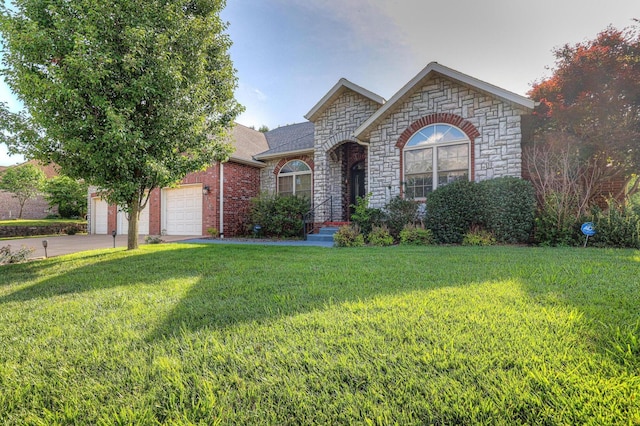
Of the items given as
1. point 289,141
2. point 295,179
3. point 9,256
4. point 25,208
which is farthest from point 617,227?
point 25,208

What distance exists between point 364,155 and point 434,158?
3.41 metres

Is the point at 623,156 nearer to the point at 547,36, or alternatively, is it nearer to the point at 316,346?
the point at 547,36

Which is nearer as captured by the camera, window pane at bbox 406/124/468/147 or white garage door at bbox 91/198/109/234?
window pane at bbox 406/124/468/147

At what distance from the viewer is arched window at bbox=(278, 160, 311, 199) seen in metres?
13.2

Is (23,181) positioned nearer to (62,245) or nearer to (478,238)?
(62,245)

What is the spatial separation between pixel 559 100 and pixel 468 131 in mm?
2605

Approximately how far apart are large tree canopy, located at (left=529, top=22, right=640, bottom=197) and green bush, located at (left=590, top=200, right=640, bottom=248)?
5.79 ft

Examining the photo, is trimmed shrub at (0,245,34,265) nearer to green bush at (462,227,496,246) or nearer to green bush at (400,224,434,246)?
green bush at (400,224,434,246)

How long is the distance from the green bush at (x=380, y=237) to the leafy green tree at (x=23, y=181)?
80.0ft

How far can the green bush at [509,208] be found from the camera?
286 inches

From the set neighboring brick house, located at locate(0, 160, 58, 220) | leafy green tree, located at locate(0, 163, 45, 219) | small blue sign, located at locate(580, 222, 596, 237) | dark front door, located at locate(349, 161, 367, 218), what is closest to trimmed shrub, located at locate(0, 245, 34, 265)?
dark front door, located at locate(349, 161, 367, 218)

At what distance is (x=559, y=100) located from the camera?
8.42m

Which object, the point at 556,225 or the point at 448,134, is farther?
the point at 448,134

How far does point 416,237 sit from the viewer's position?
8.04 metres
